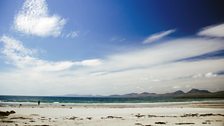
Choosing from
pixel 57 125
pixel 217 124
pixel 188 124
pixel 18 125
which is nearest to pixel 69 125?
pixel 57 125

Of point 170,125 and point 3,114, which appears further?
point 3,114

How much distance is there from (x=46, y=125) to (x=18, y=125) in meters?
0.97

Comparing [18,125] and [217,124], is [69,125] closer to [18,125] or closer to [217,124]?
[18,125]

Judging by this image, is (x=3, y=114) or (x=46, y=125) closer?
(x=46, y=125)

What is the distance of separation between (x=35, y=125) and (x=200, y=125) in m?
5.88

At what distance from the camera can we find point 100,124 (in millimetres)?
9680

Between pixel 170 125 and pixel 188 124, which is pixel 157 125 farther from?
pixel 188 124

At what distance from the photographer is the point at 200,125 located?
924 centimetres

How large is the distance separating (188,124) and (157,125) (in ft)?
3.73

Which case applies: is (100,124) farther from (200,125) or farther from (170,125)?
(200,125)

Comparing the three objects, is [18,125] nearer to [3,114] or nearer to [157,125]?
[3,114]

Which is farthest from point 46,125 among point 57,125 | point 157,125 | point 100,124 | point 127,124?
point 157,125

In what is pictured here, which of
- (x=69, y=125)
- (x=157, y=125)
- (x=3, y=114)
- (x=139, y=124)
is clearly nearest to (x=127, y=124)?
(x=139, y=124)

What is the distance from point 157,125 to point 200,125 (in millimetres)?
1500
